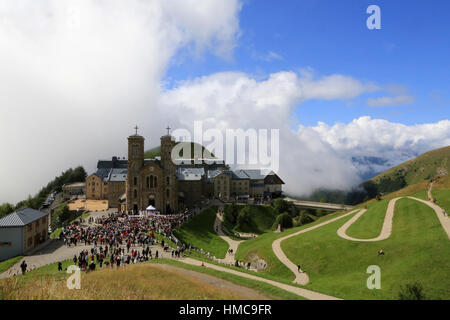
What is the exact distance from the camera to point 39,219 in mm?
46250

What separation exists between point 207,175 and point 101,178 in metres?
40.9

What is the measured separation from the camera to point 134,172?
A: 77812 millimetres

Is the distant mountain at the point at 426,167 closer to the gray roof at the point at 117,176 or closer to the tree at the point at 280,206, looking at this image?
the tree at the point at 280,206

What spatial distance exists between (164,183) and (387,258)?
5613 cm

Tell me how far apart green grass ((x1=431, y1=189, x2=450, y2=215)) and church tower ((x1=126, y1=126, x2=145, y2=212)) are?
2638 inches

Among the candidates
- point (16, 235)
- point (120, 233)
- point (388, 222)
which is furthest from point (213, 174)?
point (16, 235)

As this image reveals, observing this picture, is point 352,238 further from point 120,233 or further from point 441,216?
point 120,233

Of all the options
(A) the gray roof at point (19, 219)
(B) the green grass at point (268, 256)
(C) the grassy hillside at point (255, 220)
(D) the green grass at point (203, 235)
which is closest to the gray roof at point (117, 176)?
(D) the green grass at point (203, 235)

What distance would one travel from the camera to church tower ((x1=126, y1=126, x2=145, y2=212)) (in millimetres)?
77125

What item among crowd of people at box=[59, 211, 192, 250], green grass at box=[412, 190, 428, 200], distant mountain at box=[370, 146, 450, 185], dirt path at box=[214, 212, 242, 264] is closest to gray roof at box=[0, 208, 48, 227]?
crowd of people at box=[59, 211, 192, 250]

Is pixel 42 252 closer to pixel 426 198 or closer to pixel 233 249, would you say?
pixel 233 249

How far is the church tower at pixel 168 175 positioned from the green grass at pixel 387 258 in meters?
36.7

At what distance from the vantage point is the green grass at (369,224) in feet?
157
